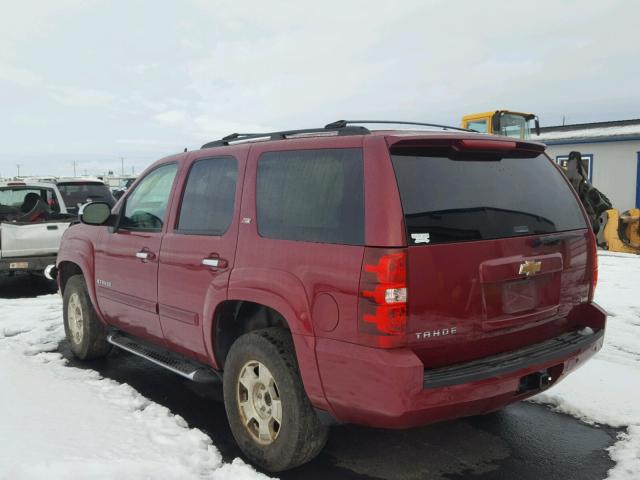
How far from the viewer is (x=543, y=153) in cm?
378

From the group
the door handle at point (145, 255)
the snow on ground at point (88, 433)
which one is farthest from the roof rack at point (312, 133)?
the snow on ground at point (88, 433)

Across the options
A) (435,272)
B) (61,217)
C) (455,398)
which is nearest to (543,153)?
(435,272)

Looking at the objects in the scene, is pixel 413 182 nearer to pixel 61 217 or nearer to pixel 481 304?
pixel 481 304

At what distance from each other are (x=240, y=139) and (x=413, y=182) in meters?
1.67

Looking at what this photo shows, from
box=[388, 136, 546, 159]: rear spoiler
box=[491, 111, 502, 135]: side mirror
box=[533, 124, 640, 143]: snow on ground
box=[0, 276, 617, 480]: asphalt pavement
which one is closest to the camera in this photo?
box=[388, 136, 546, 159]: rear spoiler

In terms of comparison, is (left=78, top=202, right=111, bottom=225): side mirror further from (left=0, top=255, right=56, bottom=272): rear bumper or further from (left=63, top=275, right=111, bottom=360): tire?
(left=0, top=255, right=56, bottom=272): rear bumper

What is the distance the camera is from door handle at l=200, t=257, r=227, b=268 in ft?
12.1

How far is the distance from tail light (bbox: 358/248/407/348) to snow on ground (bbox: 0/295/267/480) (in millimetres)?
1218

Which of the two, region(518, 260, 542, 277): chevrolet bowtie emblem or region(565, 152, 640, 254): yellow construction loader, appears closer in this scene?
region(518, 260, 542, 277): chevrolet bowtie emblem

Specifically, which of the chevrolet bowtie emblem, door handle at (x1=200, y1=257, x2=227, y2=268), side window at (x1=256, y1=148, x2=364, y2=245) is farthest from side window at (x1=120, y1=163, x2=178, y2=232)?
the chevrolet bowtie emblem

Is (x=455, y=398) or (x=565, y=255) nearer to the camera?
(x=455, y=398)

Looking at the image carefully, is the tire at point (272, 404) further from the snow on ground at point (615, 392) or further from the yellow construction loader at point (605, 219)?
the yellow construction loader at point (605, 219)

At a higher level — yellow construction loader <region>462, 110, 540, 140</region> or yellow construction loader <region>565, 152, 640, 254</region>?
yellow construction loader <region>462, 110, 540, 140</region>

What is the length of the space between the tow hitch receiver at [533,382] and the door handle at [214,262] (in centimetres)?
189
